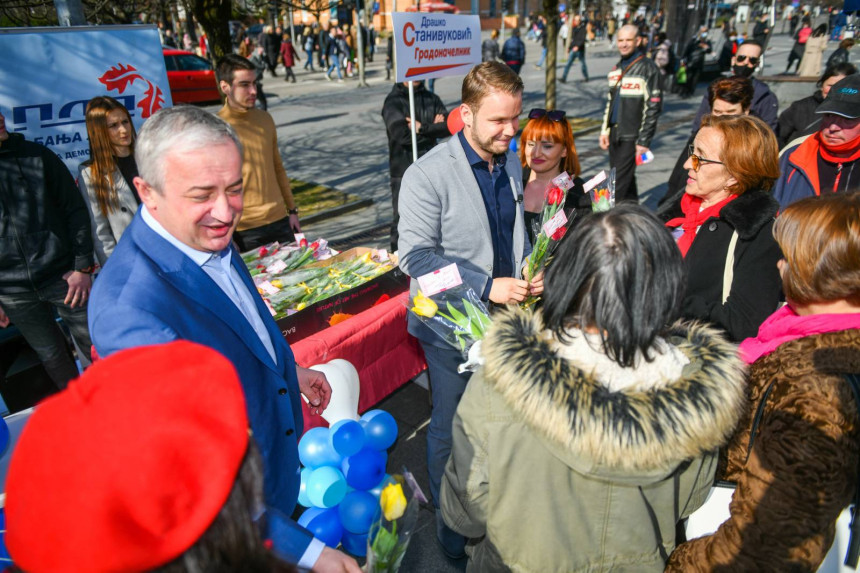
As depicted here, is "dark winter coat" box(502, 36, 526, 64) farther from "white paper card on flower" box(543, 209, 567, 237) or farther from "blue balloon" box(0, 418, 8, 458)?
"blue balloon" box(0, 418, 8, 458)

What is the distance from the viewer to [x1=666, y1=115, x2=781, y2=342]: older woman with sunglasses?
210cm

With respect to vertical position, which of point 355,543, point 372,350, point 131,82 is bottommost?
point 355,543

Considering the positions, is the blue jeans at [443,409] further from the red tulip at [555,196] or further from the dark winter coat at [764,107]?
the dark winter coat at [764,107]

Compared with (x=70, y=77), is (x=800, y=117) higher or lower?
lower

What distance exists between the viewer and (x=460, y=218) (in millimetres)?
2402

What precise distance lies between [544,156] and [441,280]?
72.4 inches

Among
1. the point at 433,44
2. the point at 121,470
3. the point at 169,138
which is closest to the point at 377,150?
the point at 433,44

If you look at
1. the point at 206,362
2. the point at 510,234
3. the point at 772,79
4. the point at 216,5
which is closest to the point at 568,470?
the point at 206,362

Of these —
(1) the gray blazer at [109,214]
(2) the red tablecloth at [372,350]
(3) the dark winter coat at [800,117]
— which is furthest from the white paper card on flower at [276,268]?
(3) the dark winter coat at [800,117]

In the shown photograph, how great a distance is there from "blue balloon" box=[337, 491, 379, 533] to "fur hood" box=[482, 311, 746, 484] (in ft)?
5.25

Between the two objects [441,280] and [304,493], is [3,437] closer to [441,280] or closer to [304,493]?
[304,493]

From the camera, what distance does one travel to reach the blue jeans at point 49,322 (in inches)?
125

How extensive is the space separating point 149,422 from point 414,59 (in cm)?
475

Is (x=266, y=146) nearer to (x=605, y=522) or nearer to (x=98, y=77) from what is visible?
(x=98, y=77)
